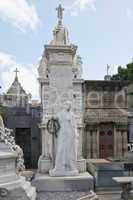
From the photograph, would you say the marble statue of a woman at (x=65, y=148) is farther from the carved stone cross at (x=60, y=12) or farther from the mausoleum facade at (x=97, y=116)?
the mausoleum facade at (x=97, y=116)

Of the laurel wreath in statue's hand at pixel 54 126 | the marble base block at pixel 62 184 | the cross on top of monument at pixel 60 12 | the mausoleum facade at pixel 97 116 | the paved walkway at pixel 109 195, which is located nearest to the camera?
the paved walkway at pixel 109 195

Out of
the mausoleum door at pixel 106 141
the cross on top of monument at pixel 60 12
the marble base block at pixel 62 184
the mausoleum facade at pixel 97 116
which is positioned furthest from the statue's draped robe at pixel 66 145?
the mausoleum door at pixel 106 141

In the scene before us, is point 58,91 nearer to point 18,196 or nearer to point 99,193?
point 99,193

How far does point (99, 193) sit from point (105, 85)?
9529 mm

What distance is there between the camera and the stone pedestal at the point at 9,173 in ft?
17.3

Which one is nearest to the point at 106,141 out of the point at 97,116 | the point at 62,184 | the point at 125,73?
the point at 97,116

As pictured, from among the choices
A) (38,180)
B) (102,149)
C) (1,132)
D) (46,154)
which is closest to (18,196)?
(1,132)

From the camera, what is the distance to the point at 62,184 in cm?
748

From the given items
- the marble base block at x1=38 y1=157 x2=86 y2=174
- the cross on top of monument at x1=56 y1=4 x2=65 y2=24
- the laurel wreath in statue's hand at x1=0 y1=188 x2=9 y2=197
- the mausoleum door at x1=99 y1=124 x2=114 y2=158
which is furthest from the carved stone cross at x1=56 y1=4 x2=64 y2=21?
the mausoleum door at x1=99 y1=124 x2=114 y2=158

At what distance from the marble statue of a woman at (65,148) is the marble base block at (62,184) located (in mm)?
234

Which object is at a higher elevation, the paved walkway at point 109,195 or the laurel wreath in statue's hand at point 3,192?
the laurel wreath in statue's hand at point 3,192

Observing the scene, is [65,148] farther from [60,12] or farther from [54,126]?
[60,12]

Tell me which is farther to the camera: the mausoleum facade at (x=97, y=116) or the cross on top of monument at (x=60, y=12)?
the mausoleum facade at (x=97, y=116)

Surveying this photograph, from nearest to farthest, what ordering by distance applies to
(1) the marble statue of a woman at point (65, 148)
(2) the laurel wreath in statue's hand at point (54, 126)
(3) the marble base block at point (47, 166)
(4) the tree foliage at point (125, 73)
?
(1) the marble statue of a woman at point (65, 148) < (2) the laurel wreath in statue's hand at point (54, 126) < (3) the marble base block at point (47, 166) < (4) the tree foliage at point (125, 73)
